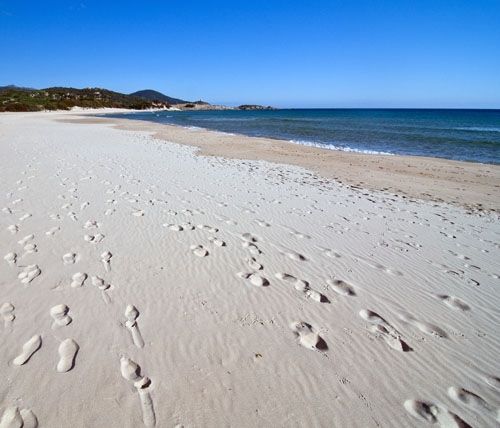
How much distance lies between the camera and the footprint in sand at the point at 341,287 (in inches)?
157

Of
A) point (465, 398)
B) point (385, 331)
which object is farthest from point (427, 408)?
point (385, 331)

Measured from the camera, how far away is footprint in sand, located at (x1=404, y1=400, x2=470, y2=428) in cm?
234

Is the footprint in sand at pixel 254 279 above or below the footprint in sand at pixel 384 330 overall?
above

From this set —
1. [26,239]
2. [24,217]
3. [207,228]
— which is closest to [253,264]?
[207,228]

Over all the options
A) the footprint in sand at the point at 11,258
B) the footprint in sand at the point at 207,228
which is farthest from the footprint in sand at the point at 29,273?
the footprint in sand at the point at 207,228

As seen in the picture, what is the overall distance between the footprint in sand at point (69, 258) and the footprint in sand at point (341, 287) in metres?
3.76

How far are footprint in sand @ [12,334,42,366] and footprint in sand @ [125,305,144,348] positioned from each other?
789mm

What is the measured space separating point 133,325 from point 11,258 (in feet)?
8.26

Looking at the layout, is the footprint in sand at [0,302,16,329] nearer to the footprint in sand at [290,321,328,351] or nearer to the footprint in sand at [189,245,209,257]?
the footprint in sand at [189,245,209,257]

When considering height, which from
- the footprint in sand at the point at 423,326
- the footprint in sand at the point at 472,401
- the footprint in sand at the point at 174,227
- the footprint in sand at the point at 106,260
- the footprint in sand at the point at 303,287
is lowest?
the footprint in sand at the point at 423,326

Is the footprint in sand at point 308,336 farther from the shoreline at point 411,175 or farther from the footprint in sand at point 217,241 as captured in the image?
the shoreline at point 411,175

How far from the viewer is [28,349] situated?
106 inches

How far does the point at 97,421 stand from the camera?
2160 millimetres

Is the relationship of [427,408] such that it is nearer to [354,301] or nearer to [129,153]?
[354,301]
